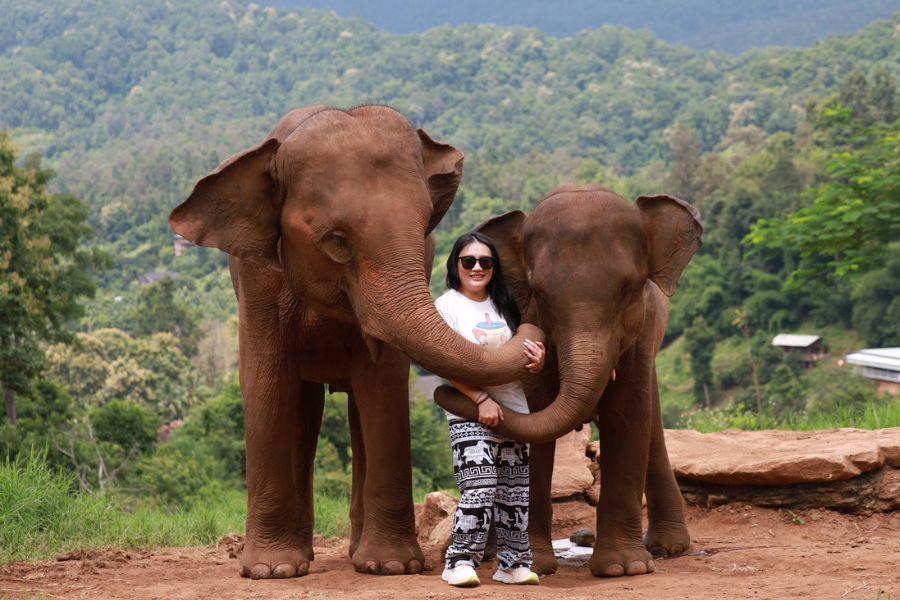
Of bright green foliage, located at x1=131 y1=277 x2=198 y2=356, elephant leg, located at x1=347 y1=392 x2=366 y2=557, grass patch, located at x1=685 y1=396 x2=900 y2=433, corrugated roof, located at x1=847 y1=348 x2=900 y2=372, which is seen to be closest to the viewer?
elephant leg, located at x1=347 y1=392 x2=366 y2=557

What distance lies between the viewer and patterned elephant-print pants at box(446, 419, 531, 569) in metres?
5.79

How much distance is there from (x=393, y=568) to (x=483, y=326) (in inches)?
52.9

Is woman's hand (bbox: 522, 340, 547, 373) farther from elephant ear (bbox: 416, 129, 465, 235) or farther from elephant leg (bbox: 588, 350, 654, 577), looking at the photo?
elephant ear (bbox: 416, 129, 465, 235)

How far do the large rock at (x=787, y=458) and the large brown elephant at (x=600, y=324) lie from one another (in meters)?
1.58

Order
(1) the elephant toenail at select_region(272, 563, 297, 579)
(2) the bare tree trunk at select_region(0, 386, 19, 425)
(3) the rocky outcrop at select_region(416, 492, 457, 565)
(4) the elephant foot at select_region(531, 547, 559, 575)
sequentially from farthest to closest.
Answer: (2) the bare tree trunk at select_region(0, 386, 19, 425) → (3) the rocky outcrop at select_region(416, 492, 457, 565) → (1) the elephant toenail at select_region(272, 563, 297, 579) → (4) the elephant foot at select_region(531, 547, 559, 575)

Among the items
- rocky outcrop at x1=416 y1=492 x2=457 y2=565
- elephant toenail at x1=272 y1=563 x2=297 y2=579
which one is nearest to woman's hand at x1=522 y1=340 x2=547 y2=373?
elephant toenail at x1=272 y1=563 x2=297 y2=579

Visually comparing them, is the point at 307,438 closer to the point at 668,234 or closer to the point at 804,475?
the point at 668,234

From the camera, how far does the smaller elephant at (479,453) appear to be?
19.0 feet

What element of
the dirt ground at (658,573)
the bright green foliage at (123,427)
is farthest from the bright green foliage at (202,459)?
the dirt ground at (658,573)

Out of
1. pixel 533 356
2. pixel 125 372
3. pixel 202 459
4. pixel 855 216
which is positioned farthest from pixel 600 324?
pixel 125 372

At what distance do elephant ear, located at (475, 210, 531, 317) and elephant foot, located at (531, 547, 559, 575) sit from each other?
3.75ft

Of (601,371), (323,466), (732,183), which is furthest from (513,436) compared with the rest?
(732,183)

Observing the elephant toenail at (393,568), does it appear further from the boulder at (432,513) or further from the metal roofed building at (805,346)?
the metal roofed building at (805,346)

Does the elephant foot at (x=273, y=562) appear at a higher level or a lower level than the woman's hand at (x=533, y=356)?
lower
